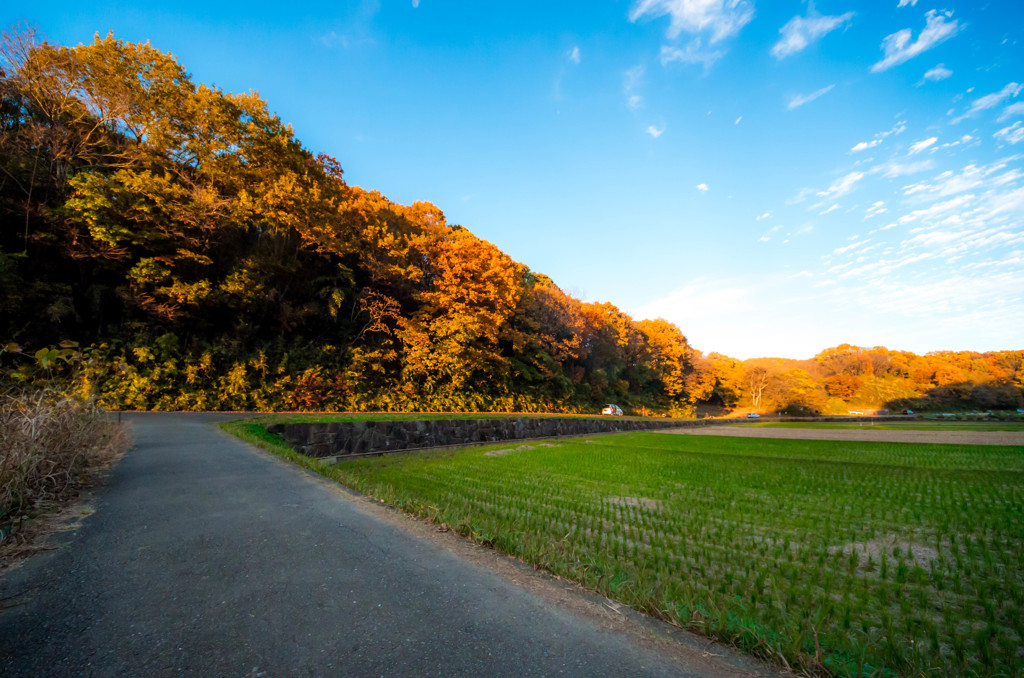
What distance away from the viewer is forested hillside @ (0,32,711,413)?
12.4m

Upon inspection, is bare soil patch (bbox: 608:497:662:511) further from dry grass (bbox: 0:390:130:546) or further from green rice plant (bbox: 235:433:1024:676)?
dry grass (bbox: 0:390:130:546)

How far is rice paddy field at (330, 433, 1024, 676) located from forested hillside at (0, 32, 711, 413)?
9369 millimetres

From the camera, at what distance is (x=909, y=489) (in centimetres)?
620

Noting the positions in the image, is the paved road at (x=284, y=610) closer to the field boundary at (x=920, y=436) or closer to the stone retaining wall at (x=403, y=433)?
the stone retaining wall at (x=403, y=433)

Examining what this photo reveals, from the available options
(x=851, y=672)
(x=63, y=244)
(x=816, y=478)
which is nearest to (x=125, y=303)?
(x=63, y=244)

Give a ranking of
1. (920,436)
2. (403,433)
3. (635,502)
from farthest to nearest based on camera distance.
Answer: (920,436) → (403,433) → (635,502)

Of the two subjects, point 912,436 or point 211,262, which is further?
point 912,436

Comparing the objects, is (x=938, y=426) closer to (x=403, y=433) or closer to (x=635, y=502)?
(x=635, y=502)

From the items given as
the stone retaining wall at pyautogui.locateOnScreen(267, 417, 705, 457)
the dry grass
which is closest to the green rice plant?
the dry grass

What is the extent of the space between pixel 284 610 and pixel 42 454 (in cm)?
363

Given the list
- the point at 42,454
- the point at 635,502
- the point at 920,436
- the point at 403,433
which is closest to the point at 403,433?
the point at 403,433

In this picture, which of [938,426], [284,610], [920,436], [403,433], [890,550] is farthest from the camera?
[938,426]

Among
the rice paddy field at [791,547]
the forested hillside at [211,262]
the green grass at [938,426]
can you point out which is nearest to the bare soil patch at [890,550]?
the rice paddy field at [791,547]

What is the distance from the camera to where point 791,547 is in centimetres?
371
